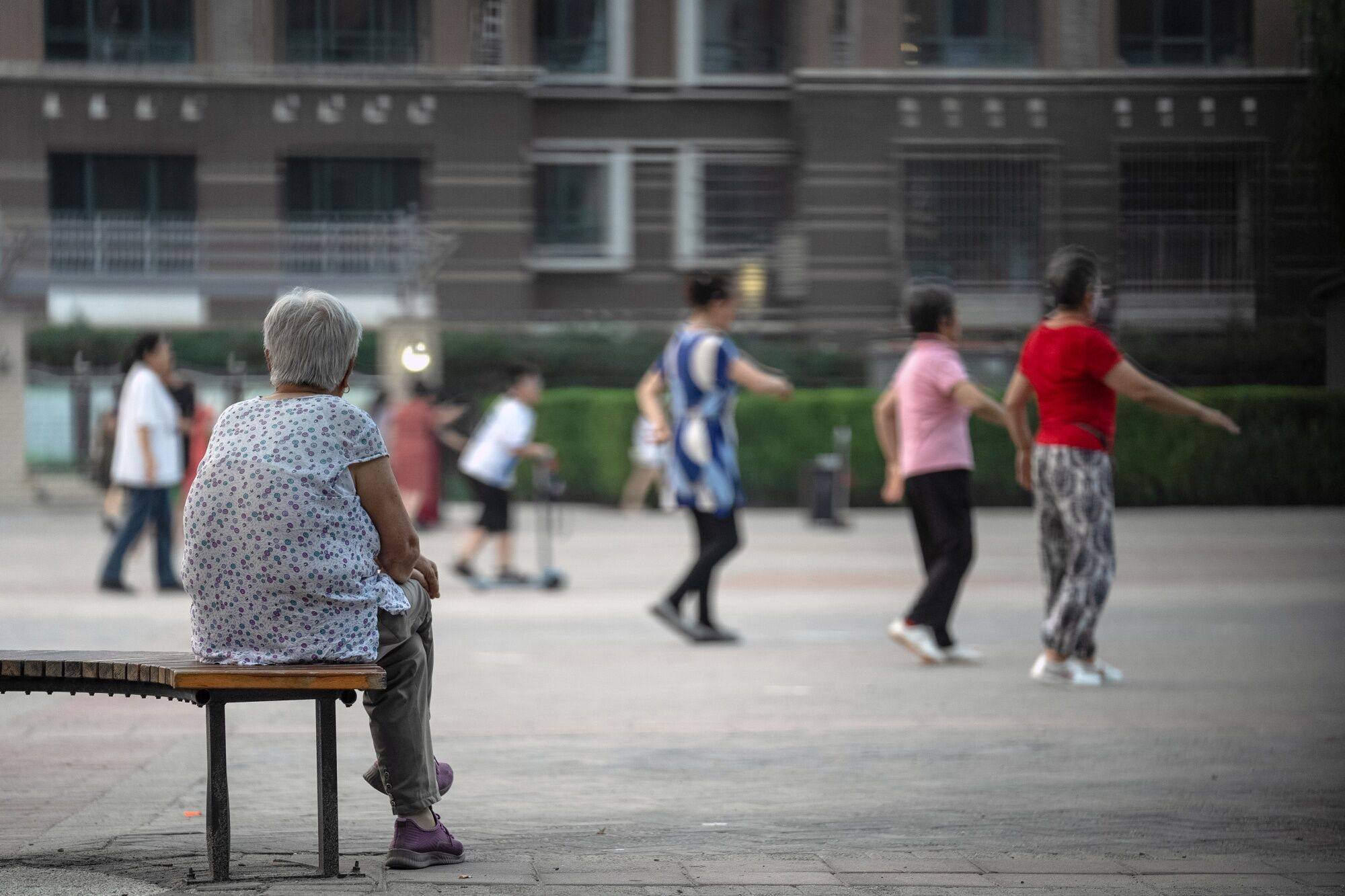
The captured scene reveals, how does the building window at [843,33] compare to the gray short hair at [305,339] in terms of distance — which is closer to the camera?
the gray short hair at [305,339]

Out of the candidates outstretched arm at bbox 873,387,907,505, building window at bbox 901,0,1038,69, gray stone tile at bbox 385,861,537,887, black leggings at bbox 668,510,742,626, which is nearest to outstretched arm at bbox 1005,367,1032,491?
outstretched arm at bbox 873,387,907,505

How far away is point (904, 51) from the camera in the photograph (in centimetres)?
3055

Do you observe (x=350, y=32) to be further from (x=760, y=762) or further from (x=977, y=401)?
(x=760, y=762)

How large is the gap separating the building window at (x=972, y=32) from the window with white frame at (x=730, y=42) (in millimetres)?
3802

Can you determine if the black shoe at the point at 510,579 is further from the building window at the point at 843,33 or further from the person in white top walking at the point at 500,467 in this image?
the building window at the point at 843,33

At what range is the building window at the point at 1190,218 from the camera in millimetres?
7984

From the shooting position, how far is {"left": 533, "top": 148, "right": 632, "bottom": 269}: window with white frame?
112 ft

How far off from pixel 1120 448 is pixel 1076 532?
34.0ft

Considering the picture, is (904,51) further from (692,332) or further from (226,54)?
(692,332)

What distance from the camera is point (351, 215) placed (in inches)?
1296

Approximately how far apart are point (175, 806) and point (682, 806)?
1.50 m

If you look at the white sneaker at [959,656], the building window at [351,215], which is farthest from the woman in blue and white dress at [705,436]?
the building window at [351,215]

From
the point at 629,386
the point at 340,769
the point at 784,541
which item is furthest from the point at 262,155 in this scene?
the point at 340,769

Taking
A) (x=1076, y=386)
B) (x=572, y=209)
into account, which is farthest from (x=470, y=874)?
(x=572, y=209)
